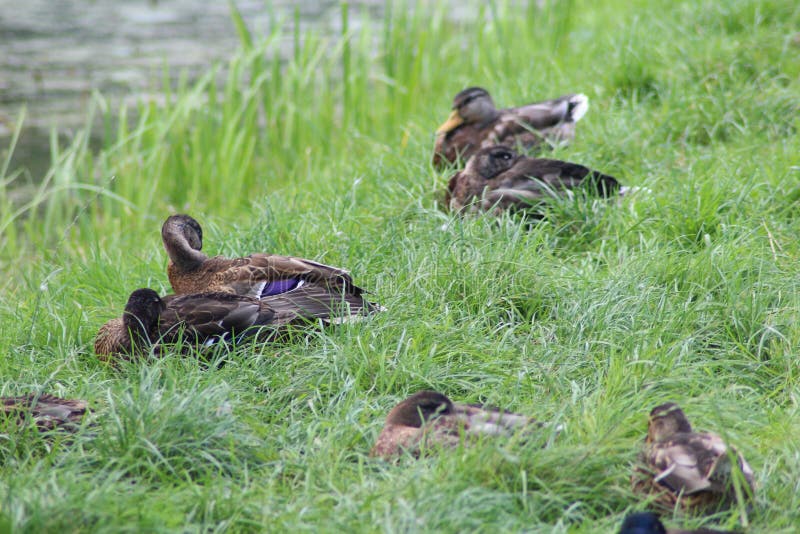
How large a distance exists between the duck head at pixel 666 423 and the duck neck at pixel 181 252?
2.21 meters

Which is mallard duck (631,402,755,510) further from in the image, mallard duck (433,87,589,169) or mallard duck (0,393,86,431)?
mallard duck (433,87,589,169)

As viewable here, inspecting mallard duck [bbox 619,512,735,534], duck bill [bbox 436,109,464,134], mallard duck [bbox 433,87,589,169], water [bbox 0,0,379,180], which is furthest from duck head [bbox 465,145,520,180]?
water [bbox 0,0,379,180]

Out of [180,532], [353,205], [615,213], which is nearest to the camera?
[180,532]

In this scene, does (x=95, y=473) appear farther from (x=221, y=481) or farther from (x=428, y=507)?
(x=428, y=507)

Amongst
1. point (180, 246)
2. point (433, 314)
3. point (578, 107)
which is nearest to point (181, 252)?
point (180, 246)

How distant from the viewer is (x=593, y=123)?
580 cm

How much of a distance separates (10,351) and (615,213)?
2.82m

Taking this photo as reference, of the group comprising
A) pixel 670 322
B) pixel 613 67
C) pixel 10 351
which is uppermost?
pixel 613 67

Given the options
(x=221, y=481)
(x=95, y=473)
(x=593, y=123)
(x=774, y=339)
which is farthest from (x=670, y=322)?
(x=593, y=123)

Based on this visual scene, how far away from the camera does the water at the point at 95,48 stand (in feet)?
29.2

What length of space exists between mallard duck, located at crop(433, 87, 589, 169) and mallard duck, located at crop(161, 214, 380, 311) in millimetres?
1834

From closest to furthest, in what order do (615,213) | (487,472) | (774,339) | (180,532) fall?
1. (180,532)
2. (487,472)
3. (774,339)
4. (615,213)

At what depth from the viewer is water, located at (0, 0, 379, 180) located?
350 inches

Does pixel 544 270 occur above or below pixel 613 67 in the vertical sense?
below
